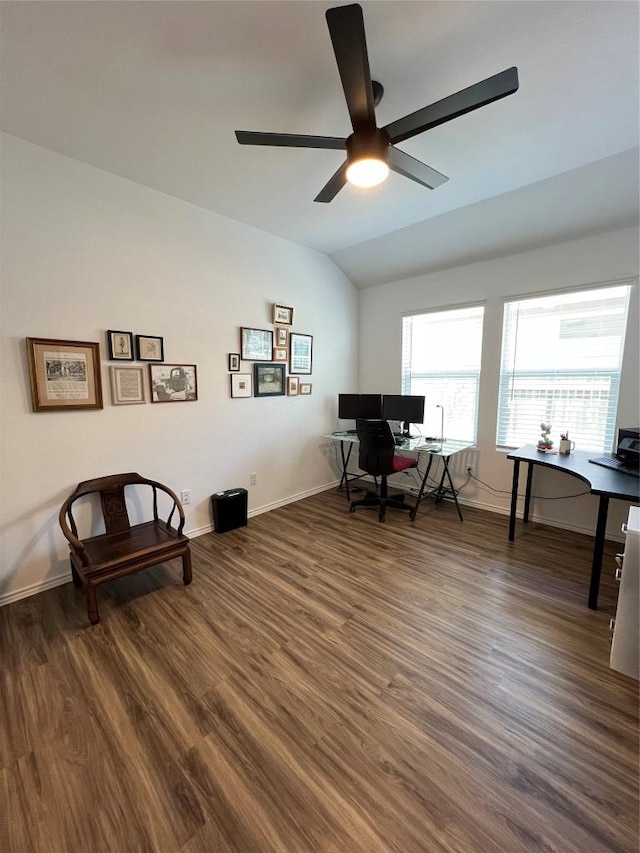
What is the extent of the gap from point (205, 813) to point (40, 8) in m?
3.06

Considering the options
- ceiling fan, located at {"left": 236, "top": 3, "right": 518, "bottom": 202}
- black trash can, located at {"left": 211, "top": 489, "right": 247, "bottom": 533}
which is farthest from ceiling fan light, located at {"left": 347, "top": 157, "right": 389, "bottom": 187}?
black trash can, located at {"left": 211, "top": 489, "right": 247, "bottom": 533}

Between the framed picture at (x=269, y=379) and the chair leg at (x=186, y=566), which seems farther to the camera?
the framed picture at (x=269, y=379)

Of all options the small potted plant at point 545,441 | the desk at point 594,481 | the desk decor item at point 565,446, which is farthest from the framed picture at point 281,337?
the desk decor item at point 565,446

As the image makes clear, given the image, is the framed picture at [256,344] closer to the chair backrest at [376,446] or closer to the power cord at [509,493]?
the chair backrest at [376,446]

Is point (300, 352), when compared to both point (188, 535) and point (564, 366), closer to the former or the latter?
point (188, 535)

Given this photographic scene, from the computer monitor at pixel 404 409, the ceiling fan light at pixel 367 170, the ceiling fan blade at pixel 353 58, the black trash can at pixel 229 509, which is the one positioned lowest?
the black trash can at pixel 229 509

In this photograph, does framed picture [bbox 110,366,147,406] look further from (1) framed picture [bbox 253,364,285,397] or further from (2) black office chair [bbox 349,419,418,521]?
(2) black office chair [bbox 349,419,418,521]

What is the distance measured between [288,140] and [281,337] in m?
2.06

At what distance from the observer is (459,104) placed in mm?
1354

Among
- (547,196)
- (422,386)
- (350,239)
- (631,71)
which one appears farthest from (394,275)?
(631,71)

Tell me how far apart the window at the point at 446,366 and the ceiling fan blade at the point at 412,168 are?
1.92 m

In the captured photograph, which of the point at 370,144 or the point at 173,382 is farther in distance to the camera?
the point at 173,382

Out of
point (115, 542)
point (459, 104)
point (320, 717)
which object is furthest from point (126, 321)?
point (320, 717)

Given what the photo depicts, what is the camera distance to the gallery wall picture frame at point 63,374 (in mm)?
2127
